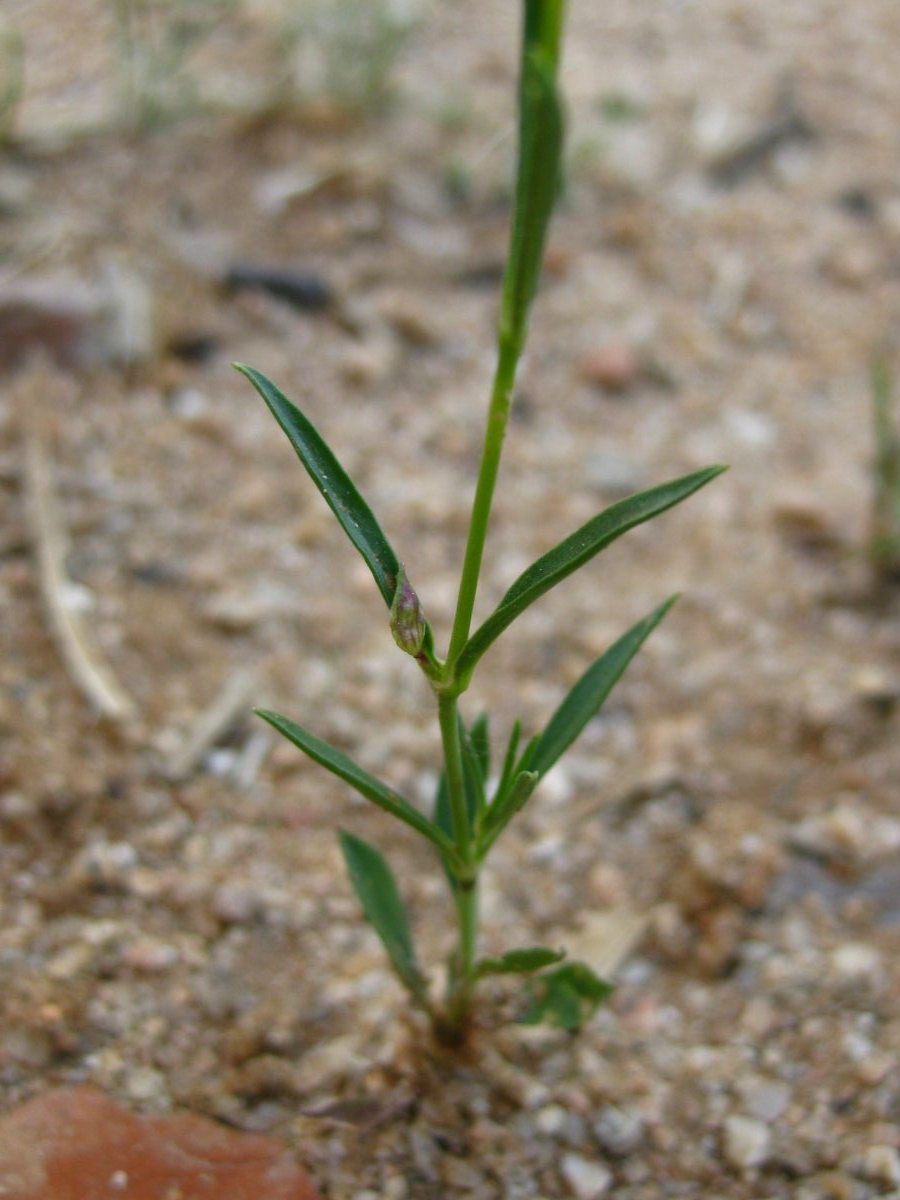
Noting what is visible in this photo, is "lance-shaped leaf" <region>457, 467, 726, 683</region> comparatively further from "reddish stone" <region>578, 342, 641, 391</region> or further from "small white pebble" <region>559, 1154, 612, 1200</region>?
"reddish stone" <region>578, 342, 641, 391</region>

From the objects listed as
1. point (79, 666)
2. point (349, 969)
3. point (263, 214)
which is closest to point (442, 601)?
point (79, 666)

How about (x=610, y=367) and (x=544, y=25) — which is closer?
(x=544, y=25)

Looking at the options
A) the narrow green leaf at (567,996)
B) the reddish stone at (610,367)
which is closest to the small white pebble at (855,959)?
the narrow green leaf at (567,996)

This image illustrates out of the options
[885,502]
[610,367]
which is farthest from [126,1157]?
[610,367]

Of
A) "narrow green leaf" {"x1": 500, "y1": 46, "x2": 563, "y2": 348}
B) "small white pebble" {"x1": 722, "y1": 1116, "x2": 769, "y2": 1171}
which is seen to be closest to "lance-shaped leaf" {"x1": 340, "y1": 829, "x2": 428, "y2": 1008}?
"small white pebble" {"x1": 722, "y1": 1116, "x2": 769, "y2": 1171}

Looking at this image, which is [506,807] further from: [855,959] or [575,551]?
[855,959]

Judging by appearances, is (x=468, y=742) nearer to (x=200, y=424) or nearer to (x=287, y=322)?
(x=200, y=424)
